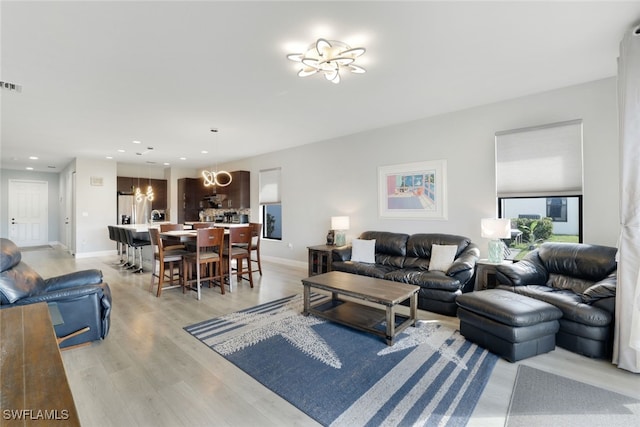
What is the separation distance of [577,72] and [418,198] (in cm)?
242

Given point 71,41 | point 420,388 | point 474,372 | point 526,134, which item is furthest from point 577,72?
point 71,41

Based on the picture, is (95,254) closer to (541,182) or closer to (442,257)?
(442,257)

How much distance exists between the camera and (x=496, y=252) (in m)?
3.79

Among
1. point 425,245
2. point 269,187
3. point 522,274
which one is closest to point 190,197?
point 269,187

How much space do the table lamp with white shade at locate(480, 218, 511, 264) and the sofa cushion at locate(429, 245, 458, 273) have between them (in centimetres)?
45

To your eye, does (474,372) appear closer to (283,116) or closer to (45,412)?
(45,412)

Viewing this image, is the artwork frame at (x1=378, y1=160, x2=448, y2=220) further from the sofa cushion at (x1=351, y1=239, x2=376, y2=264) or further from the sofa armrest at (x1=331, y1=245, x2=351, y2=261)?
the sofa armrest at (x1=331, y1=245, x2=351, y2=261)

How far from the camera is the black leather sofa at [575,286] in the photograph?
258 cm

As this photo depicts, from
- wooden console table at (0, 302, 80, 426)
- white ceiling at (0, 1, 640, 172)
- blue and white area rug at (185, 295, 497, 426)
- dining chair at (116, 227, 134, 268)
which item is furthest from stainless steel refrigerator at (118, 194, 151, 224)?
wooden console table at (0, 302, 80, 426)

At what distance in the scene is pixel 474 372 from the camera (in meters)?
2.40

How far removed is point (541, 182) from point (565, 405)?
9.02 feet

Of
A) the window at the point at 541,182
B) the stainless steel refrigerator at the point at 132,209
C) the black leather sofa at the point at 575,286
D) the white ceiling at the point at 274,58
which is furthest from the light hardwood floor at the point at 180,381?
the stainless steel refrigerator at the point at 132,209

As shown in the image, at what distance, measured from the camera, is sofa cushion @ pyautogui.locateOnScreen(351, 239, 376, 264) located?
4.80m

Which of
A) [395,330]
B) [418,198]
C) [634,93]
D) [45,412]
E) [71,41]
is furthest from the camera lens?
[418,198]
